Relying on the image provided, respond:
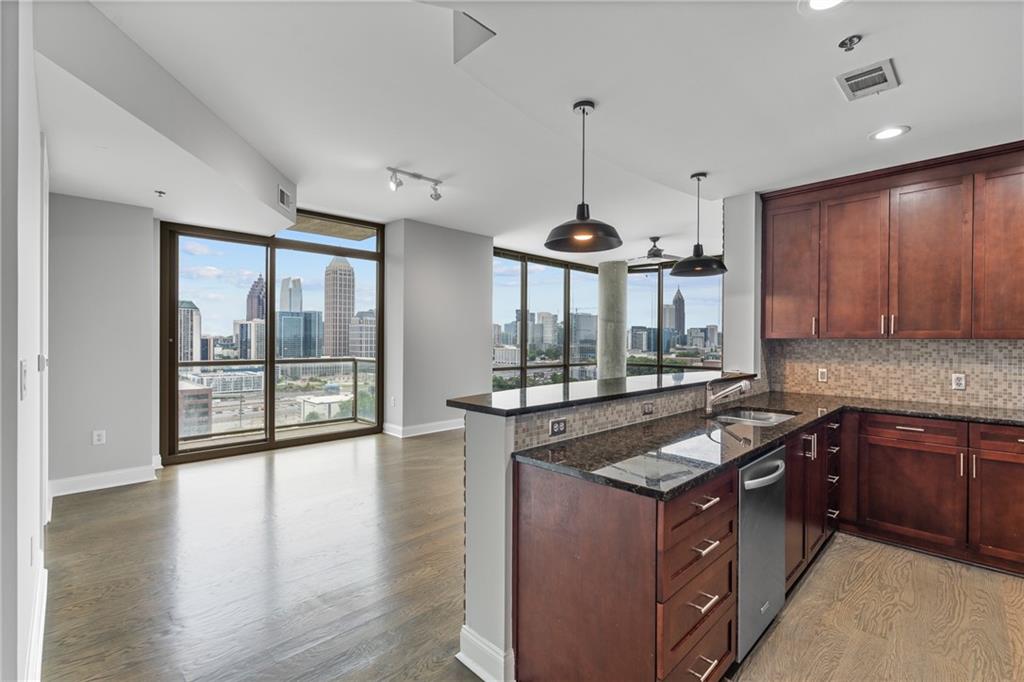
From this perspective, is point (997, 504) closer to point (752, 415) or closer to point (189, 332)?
point (752, 415)

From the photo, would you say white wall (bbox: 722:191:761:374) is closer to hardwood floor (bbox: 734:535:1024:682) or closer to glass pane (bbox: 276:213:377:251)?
hardwood floor (bbox: 734:535:1024:682)

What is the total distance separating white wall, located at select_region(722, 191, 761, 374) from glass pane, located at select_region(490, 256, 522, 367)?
4.16m

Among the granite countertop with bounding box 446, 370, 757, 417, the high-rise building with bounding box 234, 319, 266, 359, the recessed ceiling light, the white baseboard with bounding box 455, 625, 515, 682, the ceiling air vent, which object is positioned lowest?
the white baseboard with bounding box 455, 625, 515, 682

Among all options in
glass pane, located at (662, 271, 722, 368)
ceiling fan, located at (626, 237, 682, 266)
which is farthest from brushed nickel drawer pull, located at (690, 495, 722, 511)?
glass pane, located at (662, 271, 722, 368)

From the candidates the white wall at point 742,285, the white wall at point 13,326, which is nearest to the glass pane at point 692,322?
the white wall at point 742,285

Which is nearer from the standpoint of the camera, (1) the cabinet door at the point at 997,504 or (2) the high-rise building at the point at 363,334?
(1) the cabinet door at the point at 997,504

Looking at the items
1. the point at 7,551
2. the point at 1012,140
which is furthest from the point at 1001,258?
the point at 7,551

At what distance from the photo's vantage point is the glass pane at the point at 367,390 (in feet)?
21.0

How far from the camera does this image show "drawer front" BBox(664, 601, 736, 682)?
161 centimetres

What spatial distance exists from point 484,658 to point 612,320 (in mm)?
7391

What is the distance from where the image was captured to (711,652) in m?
1.77

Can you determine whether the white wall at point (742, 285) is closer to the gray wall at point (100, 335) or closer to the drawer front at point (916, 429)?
the drawer front at point (916, 429)

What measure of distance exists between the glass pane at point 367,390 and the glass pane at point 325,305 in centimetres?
15

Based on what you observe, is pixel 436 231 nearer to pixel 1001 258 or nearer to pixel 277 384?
pixel 277 384
